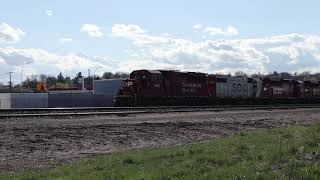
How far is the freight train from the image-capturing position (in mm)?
49559

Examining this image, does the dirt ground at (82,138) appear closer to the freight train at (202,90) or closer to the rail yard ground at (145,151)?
the rail yard ground at (145,151)

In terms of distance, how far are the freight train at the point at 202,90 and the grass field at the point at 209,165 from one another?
35263 mm

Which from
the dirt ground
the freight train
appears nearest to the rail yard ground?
the dirt ground

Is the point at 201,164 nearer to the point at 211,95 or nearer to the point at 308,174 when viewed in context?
the point at 308,174

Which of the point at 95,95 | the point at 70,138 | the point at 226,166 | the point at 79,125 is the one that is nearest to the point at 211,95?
the point at 95,95

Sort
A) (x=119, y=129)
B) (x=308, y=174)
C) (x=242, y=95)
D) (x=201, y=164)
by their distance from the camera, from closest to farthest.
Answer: (x=308, y=174), (x=201, y=164), (x=119, y=129), (x=242, y=95)

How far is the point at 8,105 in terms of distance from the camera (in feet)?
161

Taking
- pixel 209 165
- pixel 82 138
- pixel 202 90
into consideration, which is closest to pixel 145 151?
pixel 209 165

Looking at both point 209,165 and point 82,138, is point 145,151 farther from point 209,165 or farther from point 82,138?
point 82,138

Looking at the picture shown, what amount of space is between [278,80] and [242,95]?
7.84m

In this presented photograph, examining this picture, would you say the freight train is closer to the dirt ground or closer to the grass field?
the dirt ground

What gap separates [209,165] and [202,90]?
4555cm

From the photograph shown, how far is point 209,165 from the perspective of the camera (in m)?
10.6

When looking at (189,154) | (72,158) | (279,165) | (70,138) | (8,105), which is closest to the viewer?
(279,165)
